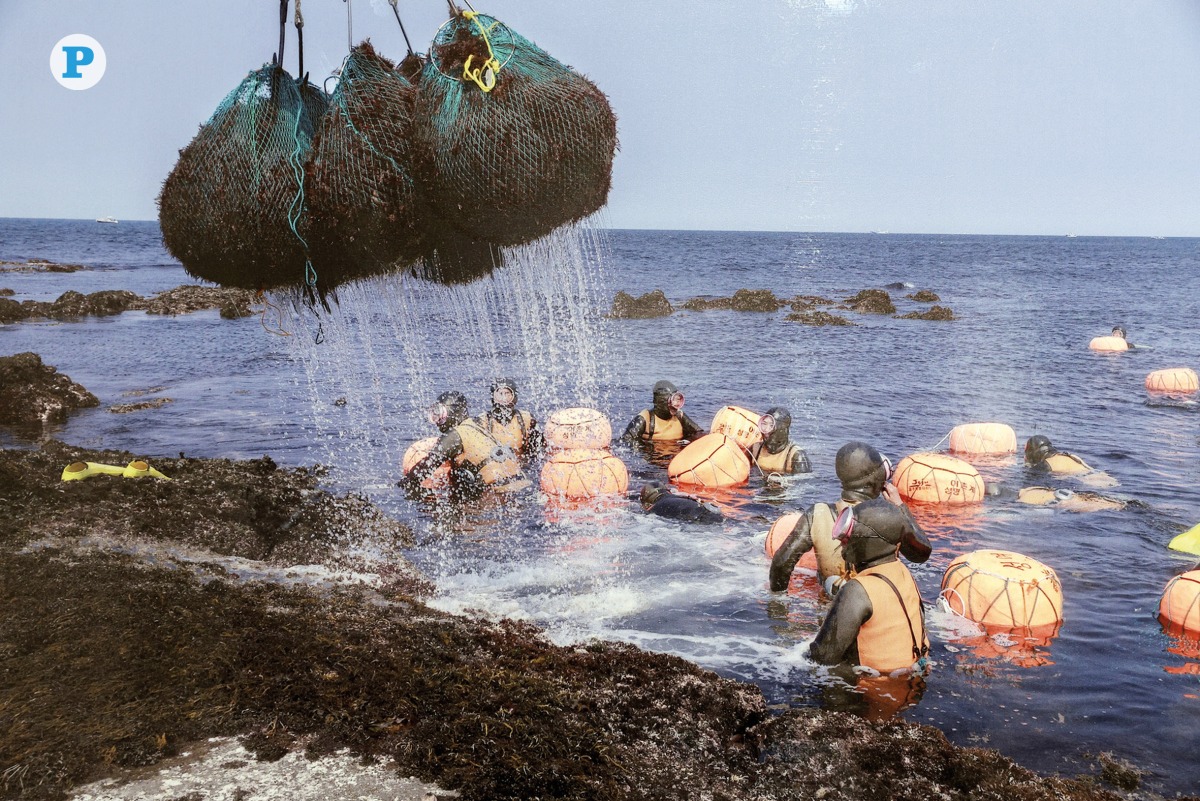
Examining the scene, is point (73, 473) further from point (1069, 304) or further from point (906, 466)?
point (1069, 304)

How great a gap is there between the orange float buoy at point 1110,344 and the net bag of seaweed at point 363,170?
97.0 feet

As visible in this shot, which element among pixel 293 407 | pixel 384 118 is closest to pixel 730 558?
pixel 384 118

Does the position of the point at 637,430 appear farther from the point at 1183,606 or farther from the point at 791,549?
the point at 1183,606

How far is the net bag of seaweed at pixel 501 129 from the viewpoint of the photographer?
4953 millimetres

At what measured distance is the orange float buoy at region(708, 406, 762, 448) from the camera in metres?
12.7

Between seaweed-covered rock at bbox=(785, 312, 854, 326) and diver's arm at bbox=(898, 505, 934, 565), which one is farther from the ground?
seaweed-covered rock at bbox=(785, 312, 854, 326)

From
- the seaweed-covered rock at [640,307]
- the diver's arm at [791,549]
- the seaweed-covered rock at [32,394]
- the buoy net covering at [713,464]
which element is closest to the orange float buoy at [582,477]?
the buoy net covering at [713,464]

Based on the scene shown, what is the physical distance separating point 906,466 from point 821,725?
282 inches

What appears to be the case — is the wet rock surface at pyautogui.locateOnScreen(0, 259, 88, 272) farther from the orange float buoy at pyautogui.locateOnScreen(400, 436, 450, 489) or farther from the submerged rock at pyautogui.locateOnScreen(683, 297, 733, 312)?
the orange float buoy at pyautogui.locateOnScreen(400, 436, 450, 489)

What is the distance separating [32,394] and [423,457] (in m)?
10.4

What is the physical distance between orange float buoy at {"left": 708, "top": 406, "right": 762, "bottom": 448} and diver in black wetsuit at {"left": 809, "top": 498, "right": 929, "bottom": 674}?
6772mm

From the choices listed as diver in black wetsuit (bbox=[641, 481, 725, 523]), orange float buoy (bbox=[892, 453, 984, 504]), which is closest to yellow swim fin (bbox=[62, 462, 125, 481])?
diver in black wetsuit (bbox=[641, 481, 725, 523])

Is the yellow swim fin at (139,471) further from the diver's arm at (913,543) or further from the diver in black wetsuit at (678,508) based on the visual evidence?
the diver's arm at (913,543)

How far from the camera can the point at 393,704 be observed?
4832mm
